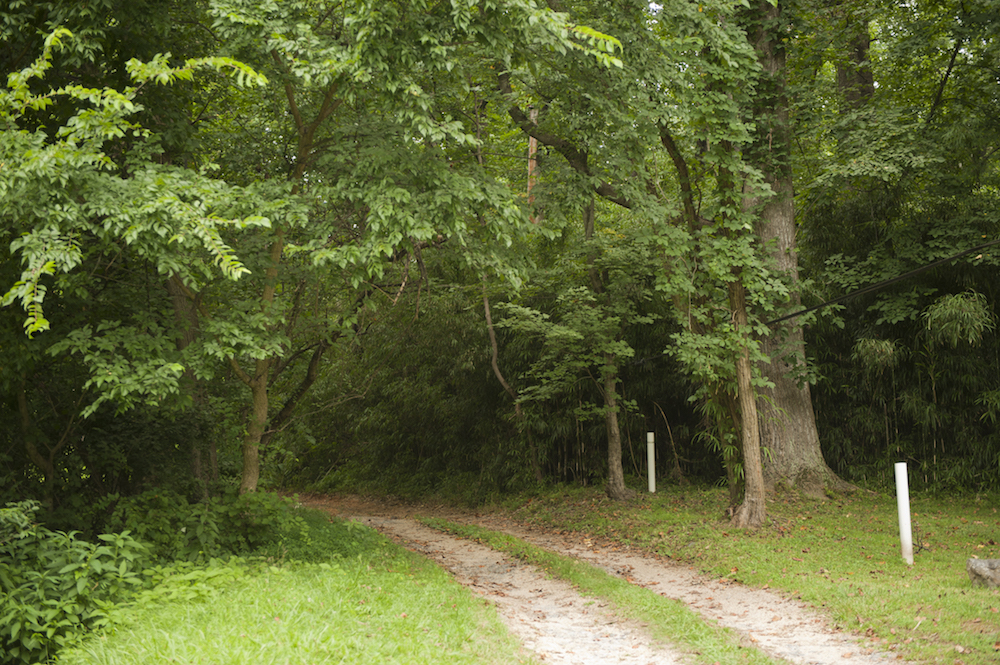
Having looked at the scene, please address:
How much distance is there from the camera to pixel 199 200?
5656 millimetres

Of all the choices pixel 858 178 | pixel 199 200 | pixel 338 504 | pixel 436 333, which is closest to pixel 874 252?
pixel 858 178

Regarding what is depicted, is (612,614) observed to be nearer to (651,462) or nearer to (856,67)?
(651,462)

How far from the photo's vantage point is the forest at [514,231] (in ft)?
18.7

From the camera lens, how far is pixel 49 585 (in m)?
5.51

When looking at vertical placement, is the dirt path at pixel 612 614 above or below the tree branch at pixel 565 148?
below

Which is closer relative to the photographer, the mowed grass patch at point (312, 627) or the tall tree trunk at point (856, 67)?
the mowed grass patch at point (312, 627)

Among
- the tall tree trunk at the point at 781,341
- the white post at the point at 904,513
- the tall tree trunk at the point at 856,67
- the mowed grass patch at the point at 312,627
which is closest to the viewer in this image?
the mowed grass patch at the point at 312,627

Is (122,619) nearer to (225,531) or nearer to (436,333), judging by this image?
(225,531)

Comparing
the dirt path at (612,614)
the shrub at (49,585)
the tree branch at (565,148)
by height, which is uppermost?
the tree branch at (565,148)

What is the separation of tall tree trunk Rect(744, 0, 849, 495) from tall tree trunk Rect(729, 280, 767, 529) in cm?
112

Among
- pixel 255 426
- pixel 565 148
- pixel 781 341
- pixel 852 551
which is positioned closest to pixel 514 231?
pixel 565 148

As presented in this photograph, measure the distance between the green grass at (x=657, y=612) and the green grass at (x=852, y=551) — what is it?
0.96 metres

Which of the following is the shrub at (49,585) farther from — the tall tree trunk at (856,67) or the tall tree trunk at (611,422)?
the tall tree trunk at (856,67)

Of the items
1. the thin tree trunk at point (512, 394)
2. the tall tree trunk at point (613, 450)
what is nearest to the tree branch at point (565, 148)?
the tall tree trunk at point (613, 450)
